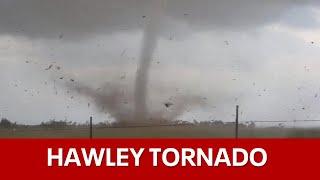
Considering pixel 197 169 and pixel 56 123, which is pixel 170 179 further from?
pixel 56 123

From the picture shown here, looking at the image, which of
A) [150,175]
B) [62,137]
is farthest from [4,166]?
[150,175]

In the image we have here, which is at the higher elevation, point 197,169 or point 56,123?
point 56,123

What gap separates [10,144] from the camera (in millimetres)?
5746

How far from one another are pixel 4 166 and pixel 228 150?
70.7 inches

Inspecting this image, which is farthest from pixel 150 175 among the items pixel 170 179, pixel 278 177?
pixel 278 177

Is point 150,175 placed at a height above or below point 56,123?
below

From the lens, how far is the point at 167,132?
19.2 ft

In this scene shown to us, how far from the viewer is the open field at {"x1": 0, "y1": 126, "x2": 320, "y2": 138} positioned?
5730mm

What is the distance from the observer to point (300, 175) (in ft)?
18.8

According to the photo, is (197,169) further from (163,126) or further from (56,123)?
(56,123)

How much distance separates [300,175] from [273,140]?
0.35 metres

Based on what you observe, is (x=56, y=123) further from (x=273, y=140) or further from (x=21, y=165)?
(x=273, y=140)

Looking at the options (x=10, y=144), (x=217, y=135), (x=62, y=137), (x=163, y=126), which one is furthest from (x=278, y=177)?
(x=10, y=144)

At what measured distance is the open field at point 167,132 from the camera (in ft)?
18.8
